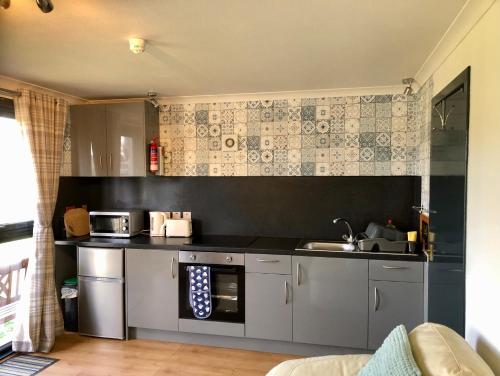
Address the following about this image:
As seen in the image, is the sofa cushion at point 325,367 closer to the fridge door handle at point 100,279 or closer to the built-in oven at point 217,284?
the built-in oven at point 217,284

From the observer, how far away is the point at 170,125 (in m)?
3.84

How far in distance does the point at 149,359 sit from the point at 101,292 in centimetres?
79

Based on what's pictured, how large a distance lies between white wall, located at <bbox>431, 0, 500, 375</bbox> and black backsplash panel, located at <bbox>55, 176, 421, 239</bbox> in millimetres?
1474

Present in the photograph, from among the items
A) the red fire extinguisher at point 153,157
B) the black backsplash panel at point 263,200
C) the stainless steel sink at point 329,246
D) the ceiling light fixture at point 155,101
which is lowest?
the stainless steel sink at point 329,246

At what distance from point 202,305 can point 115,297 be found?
0.83 meters

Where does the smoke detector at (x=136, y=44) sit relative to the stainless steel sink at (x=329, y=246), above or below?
above

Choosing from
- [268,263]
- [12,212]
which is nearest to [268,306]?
[268,263]

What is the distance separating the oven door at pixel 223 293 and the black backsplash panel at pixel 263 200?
2.06 ft

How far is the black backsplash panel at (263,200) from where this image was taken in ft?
11.2

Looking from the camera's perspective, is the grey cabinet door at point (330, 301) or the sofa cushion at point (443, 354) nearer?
the sofa cushion at point (443, 354)

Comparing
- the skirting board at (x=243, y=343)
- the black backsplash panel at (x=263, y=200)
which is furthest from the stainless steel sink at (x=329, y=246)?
the skirting board at (x=243, y=343)

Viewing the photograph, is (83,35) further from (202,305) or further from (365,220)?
Answer: (365,220)

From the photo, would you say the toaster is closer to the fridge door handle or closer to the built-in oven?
the built-in oven

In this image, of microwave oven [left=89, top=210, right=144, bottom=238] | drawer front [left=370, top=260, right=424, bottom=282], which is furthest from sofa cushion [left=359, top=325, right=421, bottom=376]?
microwave oven [left=89, top=210, right=144, bottom=238]
